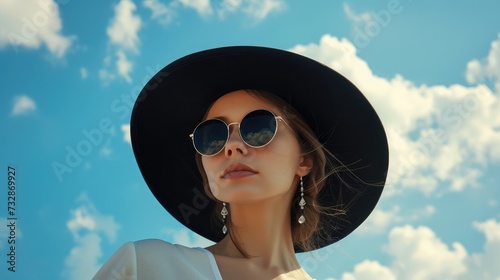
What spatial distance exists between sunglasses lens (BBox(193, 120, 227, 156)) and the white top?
63cm

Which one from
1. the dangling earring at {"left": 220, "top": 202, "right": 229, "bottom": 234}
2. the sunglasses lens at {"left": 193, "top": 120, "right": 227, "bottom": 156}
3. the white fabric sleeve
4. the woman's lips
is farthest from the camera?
the dangling earring at {"left": 220, "top": 202, "right": 229, "bottom": 234}

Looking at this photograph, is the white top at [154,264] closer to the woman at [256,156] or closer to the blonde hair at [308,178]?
the woman at [256,156]

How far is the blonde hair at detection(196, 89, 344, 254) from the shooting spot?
162 inches

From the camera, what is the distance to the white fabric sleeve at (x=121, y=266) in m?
3.13

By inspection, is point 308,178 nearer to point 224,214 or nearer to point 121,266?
point 224,214

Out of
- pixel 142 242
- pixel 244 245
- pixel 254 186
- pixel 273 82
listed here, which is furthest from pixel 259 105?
pixel 142 242

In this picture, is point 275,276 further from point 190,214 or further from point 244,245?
point 190,214

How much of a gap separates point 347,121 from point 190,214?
115 cm

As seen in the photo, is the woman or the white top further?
the woman

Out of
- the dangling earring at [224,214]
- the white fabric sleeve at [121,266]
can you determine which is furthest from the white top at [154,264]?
the dangling earring at [224,214]

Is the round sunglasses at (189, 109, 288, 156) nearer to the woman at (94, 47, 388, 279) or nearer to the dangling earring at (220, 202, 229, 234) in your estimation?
the woman at (94, 47, 388, 279)

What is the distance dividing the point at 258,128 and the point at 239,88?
370 millimetres

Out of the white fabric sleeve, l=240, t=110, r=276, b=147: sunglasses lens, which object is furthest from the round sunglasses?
the white fabric sleeve

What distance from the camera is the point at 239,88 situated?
4.12m
